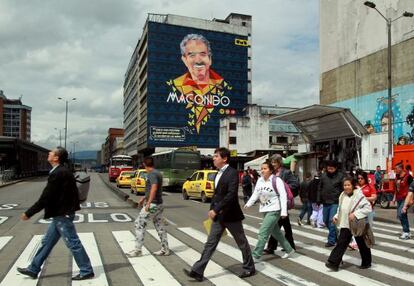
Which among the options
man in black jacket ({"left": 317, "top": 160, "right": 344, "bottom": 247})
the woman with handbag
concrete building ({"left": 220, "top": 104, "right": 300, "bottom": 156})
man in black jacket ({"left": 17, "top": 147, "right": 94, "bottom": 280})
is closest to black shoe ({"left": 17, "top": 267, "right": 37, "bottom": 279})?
man in black jacket ({"left": 17, "top": 147, "right": 94, "bottom": 280})

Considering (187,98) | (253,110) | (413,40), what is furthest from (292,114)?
(187,98)

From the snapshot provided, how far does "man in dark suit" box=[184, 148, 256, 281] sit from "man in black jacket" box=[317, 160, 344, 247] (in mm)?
3239

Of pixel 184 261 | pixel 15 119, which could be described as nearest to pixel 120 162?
pixel 184 261

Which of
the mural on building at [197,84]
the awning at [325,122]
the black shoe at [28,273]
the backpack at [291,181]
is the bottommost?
the black shoe at [28,273]

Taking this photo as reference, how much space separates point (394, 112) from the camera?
37.8 meters

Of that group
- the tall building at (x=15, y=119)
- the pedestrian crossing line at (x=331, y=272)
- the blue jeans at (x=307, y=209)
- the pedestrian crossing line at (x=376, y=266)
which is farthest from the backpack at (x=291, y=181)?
the tall building at (x=15, y=119)

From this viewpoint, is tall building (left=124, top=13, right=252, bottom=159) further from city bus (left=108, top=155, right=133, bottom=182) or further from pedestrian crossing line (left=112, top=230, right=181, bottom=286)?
pedestrian crossing line (left=112, top=230, right=181, bottom=286)

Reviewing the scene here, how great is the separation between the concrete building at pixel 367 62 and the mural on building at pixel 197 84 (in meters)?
53.0

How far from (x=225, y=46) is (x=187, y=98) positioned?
14370 mm

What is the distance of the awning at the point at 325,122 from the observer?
78.9ft

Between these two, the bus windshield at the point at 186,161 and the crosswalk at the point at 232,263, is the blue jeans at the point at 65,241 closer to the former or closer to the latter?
the crosswalk at the point at 232,263

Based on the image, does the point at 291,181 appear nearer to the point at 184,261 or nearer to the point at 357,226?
the point at 357,226

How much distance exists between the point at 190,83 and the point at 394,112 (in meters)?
67.0

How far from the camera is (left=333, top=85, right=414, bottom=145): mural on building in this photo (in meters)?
36.2
